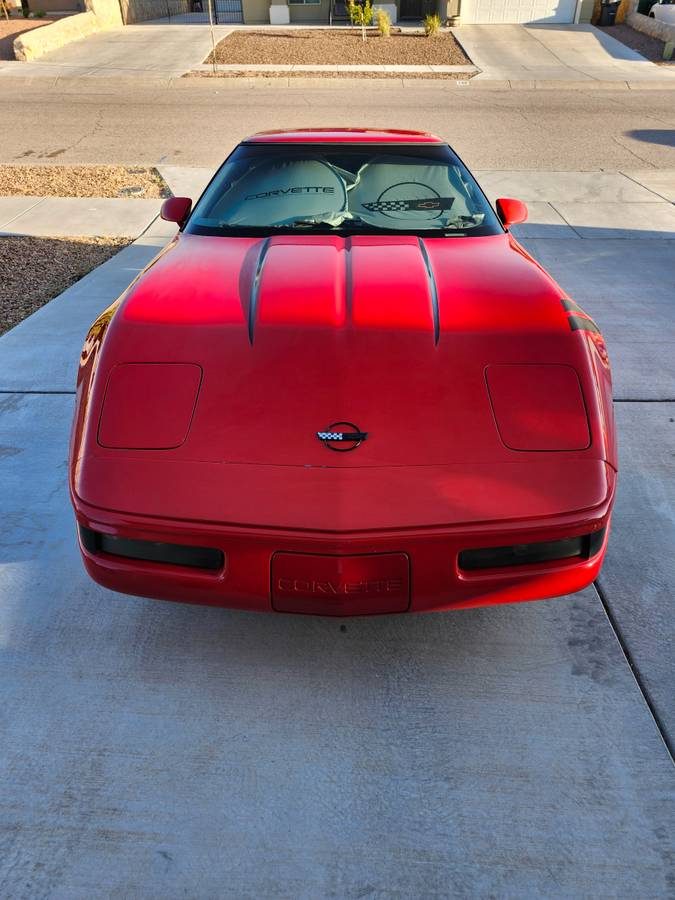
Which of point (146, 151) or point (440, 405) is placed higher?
point (440, 405)

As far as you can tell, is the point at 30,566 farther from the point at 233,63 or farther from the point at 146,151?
the point at 233,63

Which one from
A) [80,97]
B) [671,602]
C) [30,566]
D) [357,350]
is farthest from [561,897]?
[80,97]

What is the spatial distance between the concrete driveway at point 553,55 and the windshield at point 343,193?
1475 centimetres

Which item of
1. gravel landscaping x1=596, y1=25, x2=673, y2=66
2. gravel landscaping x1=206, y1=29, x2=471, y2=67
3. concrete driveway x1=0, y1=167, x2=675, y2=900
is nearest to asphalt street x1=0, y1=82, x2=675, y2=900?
concrete driveway x1=0, y1=167, x2=675, y2=900

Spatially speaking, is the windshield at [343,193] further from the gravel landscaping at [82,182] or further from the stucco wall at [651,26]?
the stucco wall at [651,26]

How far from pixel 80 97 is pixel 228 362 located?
14.6 metres

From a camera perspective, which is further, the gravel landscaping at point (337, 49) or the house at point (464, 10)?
the house at point (464, 10)

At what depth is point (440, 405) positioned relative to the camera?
2094 millimetres

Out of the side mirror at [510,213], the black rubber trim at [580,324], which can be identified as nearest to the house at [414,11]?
the side mirror at [510,213]

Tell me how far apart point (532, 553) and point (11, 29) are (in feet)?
83.2

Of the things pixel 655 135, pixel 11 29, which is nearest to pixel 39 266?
pixel 655 135

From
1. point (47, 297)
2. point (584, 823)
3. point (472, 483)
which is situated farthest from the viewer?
point (47, 297)

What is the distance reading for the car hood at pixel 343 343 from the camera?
6.64 ft

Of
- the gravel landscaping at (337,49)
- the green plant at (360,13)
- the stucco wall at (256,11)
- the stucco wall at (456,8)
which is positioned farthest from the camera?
the stucco wall at (256,11)
